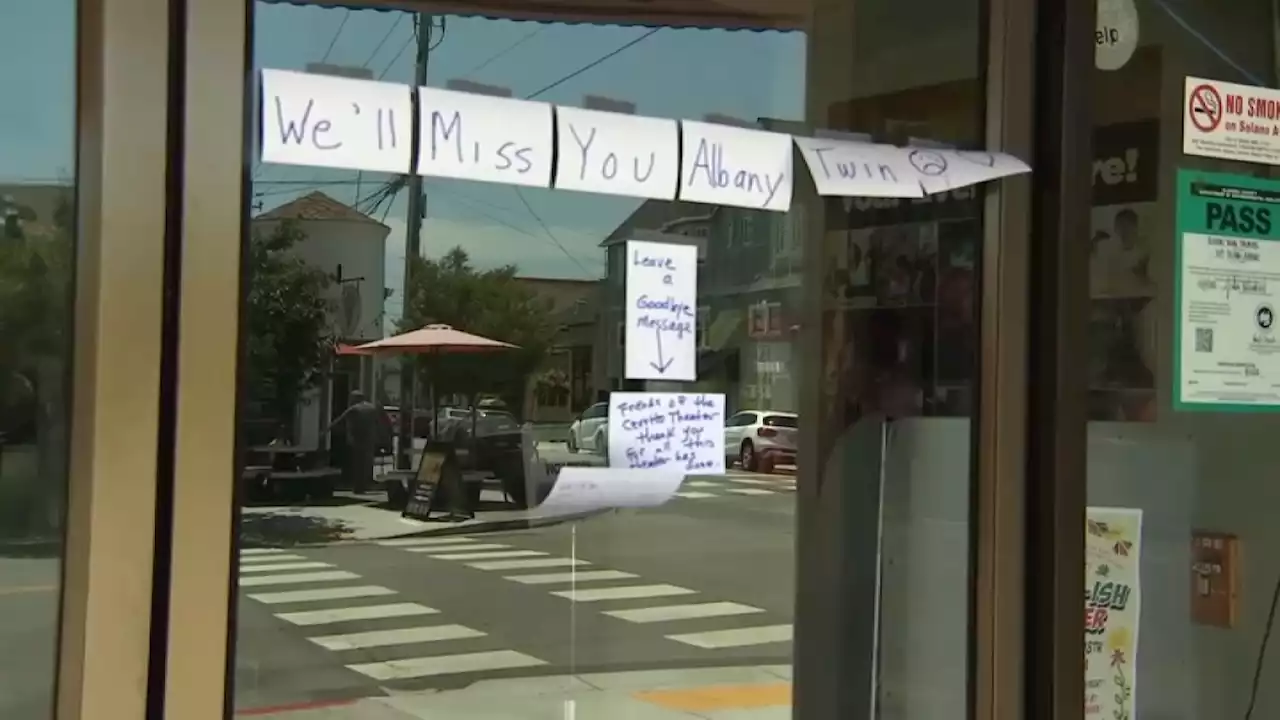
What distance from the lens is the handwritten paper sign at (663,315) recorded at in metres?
2.23

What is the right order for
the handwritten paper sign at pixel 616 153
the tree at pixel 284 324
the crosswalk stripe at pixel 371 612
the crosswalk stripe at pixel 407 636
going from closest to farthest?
the tree at pixel 284 324 < the handwritten paper sign at pixel 616 153 < the crosswalk stripe at pixel 371 612 < the crosswalk stripe at pixel 407 636

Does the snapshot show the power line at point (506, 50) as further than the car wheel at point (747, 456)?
No

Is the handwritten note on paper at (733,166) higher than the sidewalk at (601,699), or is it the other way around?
the handwritten note on paper at (733,166)

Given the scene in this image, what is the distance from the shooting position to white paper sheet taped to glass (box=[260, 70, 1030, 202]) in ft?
5.79

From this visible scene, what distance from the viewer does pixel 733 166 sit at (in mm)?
2119

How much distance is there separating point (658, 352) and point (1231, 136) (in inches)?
55.2

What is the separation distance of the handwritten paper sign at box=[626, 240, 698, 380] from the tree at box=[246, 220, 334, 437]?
2.12 feet

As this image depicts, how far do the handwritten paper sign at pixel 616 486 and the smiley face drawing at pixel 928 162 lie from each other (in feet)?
2.35

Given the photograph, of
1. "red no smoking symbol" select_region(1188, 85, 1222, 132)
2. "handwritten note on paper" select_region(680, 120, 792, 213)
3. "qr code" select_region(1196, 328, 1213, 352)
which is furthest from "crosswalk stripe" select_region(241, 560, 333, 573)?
"red no smoking symbol" select_region(1188, 85, 1222, 132)

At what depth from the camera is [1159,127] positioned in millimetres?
2633

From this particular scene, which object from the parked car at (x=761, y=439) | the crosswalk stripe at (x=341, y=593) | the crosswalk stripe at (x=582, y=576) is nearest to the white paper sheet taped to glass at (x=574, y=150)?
the parked car at (x=761, y=439)

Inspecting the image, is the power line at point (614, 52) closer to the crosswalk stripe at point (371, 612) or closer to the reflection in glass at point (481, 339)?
the reflection in glass at point (481, 339)

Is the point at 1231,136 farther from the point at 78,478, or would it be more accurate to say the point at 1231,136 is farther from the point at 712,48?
the point at 78,478

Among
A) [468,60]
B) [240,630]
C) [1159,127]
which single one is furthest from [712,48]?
[240,630]
